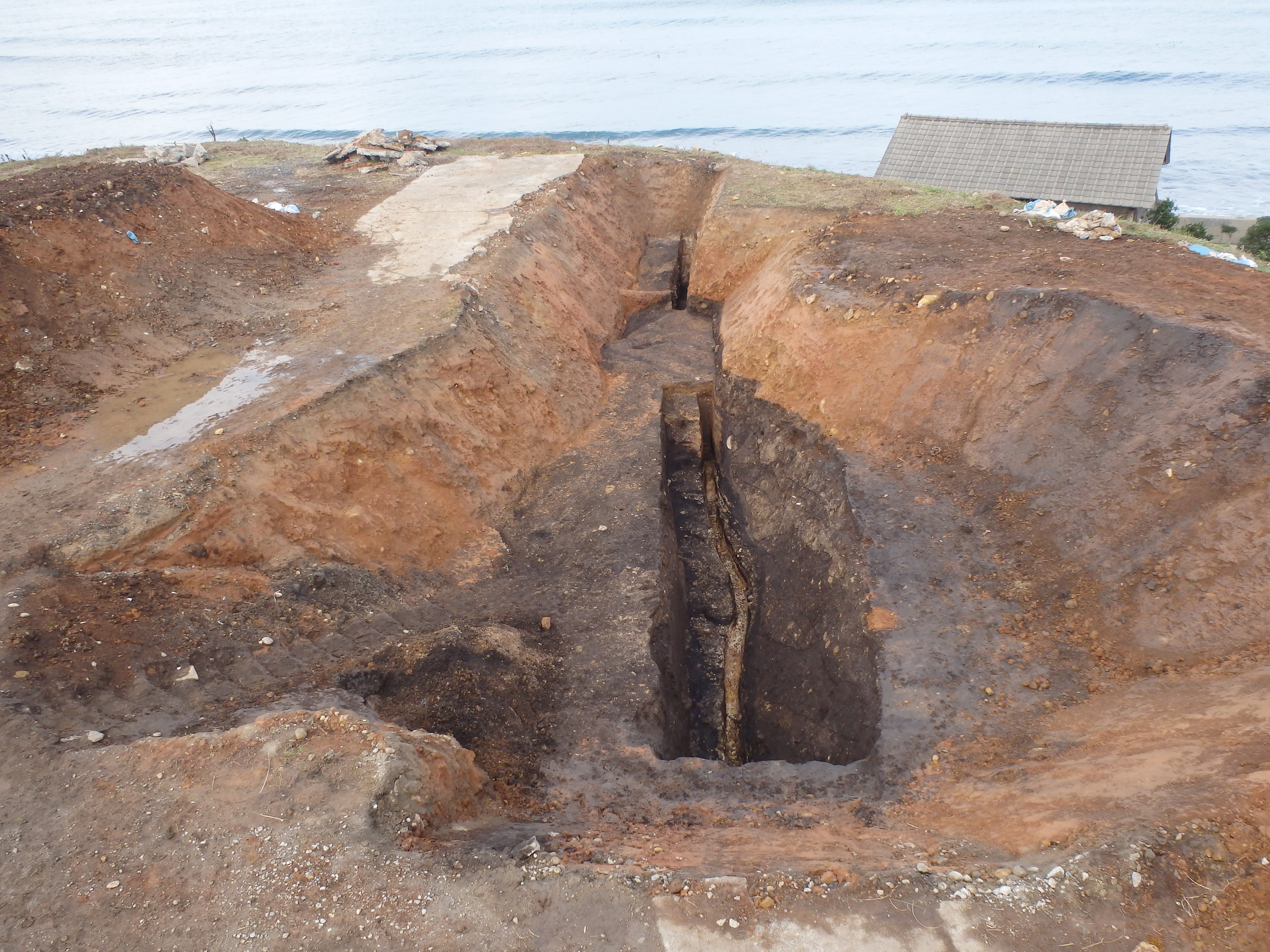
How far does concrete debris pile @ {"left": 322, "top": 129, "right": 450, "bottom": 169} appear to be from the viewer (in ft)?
65.4

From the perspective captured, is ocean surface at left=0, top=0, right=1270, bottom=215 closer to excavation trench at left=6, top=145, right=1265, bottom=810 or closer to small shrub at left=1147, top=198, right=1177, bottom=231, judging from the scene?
small shrub at left=1147, top=198, right=1177, bottom=231

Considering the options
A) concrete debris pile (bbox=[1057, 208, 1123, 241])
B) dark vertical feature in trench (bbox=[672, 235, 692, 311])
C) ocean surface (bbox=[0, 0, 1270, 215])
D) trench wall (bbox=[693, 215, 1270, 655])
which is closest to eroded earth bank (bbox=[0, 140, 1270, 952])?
trench wall (bbox=[693, 215, 1270, 655])

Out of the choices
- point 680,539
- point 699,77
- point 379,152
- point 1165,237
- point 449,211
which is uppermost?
point 699,77

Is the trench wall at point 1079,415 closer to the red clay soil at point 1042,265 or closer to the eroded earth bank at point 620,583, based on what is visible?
the eroded earth bank at point 620,583

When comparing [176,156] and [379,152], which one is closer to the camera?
[379,152]

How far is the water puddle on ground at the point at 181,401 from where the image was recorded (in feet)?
31.2

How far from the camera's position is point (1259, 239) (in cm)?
1958

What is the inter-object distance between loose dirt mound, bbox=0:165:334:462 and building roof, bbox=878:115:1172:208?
17.5 metres

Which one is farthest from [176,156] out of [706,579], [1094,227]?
[1094,227]

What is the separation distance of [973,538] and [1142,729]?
12.3 feet

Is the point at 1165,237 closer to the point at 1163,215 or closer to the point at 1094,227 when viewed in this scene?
the point at 1094,227

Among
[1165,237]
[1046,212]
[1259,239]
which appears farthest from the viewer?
[1259,239]

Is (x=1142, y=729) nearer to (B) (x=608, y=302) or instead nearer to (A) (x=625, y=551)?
(A) (x=625, y=551)

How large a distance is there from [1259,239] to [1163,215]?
2.53 metres
